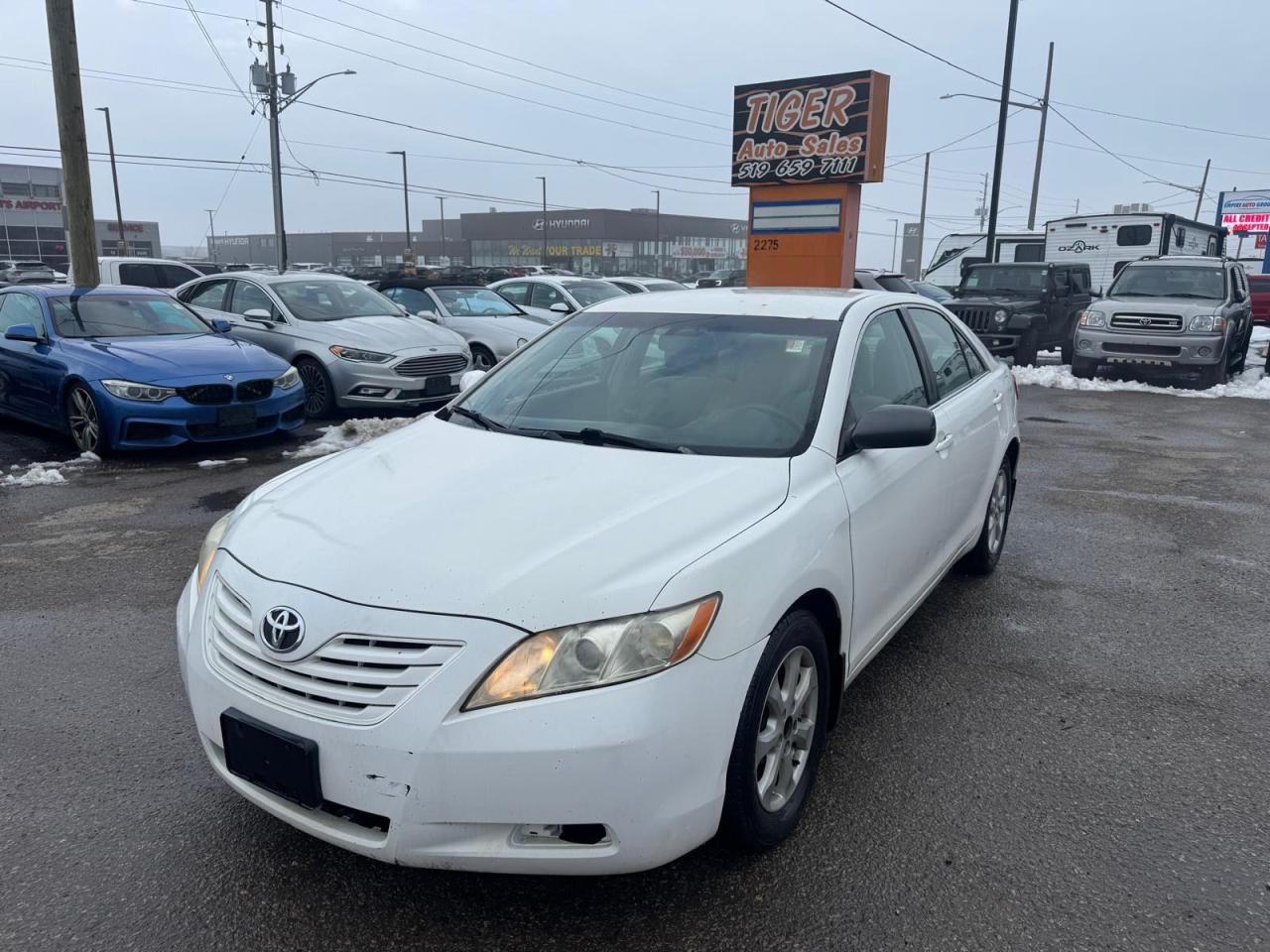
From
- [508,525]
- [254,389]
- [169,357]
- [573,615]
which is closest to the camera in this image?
[573,615]

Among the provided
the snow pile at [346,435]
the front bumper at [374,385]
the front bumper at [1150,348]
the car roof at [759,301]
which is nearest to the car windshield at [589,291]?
the front bumper at [374,385]

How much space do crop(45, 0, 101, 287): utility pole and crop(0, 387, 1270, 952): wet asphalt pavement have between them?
7031mm

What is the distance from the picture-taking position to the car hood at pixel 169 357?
7762 mm

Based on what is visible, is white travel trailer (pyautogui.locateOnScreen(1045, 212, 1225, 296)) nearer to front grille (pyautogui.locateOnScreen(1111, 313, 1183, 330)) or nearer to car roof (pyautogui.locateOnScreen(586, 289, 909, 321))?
front grille (pyautogui.locateOnScreen(1111, 313, 1183, 330))

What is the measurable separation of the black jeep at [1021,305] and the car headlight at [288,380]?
11.5 m

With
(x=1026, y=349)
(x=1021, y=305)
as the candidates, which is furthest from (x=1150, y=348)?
(x=1021, y=305)

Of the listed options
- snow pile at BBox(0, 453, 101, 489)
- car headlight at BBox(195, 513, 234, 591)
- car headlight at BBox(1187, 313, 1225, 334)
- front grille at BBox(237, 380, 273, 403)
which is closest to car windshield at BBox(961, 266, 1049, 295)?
car headlight at BBox(1187, 313, 1225, 334)

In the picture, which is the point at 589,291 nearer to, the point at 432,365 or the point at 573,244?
the point at 432,365

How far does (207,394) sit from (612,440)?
5.89 meters

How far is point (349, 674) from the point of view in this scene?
2219 millimetres

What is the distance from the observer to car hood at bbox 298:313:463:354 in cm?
995

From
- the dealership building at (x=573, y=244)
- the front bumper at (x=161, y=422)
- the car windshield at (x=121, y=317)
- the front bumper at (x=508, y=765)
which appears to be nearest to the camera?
the front bumper at (x=508, y=765)

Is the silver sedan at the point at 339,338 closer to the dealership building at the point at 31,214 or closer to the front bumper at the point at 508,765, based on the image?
the front bumper at the point at 508,765

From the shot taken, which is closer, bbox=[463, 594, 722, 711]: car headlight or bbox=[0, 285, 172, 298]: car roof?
bbox=[463, 594, 722, 711]: car headlight
